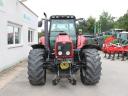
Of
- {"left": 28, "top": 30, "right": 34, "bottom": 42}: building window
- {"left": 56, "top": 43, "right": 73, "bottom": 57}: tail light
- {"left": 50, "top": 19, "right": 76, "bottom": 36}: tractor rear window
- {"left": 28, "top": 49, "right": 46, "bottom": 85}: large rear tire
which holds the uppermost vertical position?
{"left": 50, "top": 19, "right": 76, "bottom": 36}: tractor rear window

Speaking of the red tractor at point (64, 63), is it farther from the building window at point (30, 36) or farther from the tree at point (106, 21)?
the tree at point (106, 21)

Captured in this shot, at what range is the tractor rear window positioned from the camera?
469 inches

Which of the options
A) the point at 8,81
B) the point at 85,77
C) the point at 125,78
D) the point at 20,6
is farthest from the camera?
the point at 20,6

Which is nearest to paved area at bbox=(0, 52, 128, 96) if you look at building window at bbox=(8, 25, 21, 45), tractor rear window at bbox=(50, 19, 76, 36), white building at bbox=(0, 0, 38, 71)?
tractor rear window at bbox=(50, 19, 76, 36)

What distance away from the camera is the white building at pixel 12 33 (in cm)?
1356

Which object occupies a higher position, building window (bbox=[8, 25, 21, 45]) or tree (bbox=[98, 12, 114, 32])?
tree (bbox=[98, 12, 114, 32])

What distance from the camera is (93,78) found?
9.54 meters

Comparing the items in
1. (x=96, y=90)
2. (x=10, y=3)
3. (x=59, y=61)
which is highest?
(x=10, y=3)

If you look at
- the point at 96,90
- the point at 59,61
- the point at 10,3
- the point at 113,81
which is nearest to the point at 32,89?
the point at 59,61

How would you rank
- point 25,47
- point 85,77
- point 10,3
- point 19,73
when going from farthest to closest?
point 25,47 < point 10,3 < point 19,73 < point 85,77

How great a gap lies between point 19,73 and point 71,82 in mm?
3839

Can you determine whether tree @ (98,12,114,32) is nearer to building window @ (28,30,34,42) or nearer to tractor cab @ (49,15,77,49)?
building window @ (28,30,34,42)

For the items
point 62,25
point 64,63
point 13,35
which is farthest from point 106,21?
point 64,63

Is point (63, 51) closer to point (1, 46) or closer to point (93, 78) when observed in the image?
point (93, 78)
